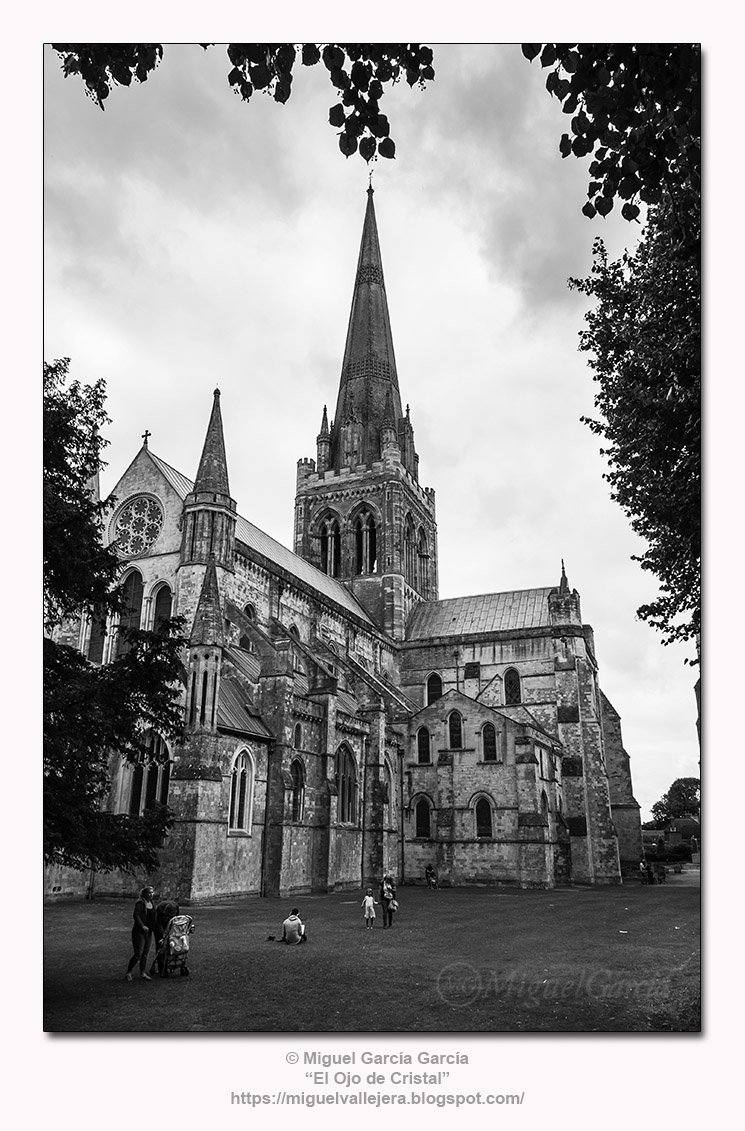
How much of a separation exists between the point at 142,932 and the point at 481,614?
4286cm

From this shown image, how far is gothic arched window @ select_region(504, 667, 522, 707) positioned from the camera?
4575cm

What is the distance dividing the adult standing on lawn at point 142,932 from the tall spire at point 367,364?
1807 inches

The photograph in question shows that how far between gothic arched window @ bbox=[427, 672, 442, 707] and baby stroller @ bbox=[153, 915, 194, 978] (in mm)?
37603

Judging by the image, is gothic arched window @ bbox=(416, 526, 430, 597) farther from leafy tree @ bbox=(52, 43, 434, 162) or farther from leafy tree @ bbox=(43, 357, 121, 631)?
leafy tree @ bbox=(52, 43, 434, 162)

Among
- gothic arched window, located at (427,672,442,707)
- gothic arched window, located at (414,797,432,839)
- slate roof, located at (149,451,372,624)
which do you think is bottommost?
gothic arched window, located at (414,797,432,839)

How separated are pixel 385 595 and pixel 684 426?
41.0m

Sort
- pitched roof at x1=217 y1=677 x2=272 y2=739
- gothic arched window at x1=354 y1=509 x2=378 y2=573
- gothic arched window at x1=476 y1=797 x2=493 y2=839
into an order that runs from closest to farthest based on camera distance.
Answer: pitched roof at x1=217 y1=677 x2=272 y2=739 → gothic arched window at x1=476 y1=797 x2=493 y2=839 → gothic arched window at x1=354 y1=509 x2=378 y2=573

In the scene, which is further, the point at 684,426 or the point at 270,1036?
the point at 684,426

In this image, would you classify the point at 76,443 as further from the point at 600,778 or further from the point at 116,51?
the point at 600,778

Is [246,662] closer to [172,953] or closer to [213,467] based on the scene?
[213,467]

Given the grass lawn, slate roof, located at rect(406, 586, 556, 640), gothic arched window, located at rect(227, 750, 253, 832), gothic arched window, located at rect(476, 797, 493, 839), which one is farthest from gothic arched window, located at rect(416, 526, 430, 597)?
the grass lawn

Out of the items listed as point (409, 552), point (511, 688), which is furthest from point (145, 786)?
point (409, 552)

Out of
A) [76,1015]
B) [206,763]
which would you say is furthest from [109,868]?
[206,763]

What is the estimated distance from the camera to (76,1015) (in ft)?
23.9
